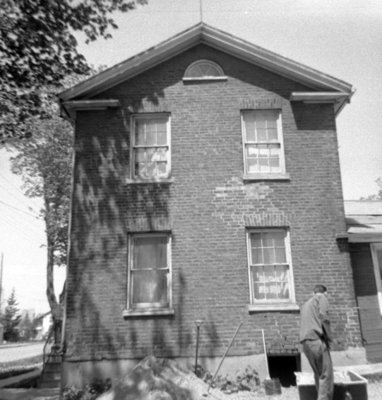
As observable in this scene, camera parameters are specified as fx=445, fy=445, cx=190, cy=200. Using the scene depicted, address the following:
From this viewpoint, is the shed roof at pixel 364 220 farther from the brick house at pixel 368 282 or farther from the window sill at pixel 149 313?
the window sill at pixel 149 313

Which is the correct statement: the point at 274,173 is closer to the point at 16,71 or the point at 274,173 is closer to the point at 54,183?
the point at 16,71

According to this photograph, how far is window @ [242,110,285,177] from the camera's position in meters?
11.7

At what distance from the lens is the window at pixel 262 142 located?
38.4 ft

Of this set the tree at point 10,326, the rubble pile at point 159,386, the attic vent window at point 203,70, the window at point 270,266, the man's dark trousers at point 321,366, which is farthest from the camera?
the tree at point 10,326

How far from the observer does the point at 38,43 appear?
11422 millimetres

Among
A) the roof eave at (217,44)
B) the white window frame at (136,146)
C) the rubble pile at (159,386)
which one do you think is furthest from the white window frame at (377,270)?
the white window frame at (136,146)

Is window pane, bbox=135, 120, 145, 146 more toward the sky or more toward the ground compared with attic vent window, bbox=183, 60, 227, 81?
more toward the ground

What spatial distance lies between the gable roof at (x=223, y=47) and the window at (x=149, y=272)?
4298 millimetres

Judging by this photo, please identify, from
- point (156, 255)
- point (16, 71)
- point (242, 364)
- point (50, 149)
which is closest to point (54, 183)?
point (50, 149)

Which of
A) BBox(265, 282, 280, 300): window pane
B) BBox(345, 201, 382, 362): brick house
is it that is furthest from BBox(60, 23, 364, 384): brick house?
BBox(345, 201, 382, 362): brick house

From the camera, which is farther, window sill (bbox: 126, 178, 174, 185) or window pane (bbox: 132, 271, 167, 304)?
window sill (bbox: 126, 178, 174, 185)

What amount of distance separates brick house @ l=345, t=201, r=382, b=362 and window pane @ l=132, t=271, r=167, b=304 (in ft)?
15.5

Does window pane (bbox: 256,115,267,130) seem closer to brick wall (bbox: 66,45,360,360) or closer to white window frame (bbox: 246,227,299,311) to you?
brick wall (bbox: 66,45,360,360)

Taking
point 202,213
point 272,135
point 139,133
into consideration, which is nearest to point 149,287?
point 202,213
